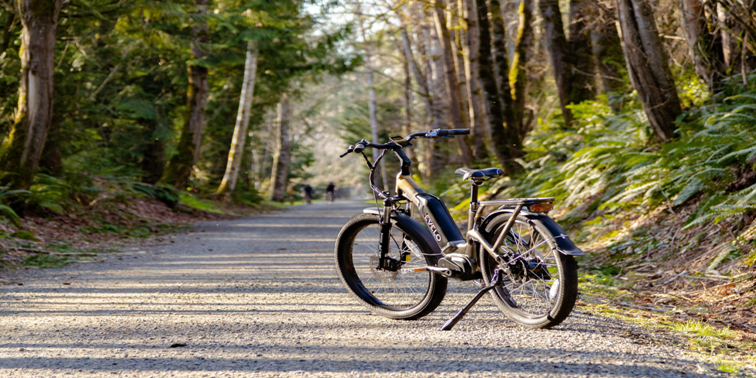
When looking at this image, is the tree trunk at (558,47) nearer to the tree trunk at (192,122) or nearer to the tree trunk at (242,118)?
the tree trunk at (242,118)

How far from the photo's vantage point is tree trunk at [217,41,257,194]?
60.7 ft

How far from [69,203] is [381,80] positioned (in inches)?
1245

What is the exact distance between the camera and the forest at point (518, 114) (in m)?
5.58

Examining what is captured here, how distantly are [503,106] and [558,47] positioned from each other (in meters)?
1.78

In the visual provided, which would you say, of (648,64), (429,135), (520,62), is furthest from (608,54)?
(429,135)

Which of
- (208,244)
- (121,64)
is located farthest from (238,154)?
(208,244)

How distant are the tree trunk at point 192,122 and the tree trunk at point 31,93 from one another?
276 inches

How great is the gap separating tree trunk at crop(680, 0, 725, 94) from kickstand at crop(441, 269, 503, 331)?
5.06 m

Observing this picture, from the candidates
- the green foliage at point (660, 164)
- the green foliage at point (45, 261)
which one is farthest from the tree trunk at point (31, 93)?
the green foliage at point (660, 164)

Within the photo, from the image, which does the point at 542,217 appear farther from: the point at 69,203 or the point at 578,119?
the point at 69,203

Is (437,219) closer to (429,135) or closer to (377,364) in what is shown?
(429,135)

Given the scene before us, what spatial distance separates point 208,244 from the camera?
31.8 feet

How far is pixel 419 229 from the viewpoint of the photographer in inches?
165

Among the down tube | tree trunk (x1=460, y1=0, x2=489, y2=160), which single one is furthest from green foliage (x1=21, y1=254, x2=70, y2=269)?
tree trunk (x1=460, y1=0, x2=489, y2=160)
